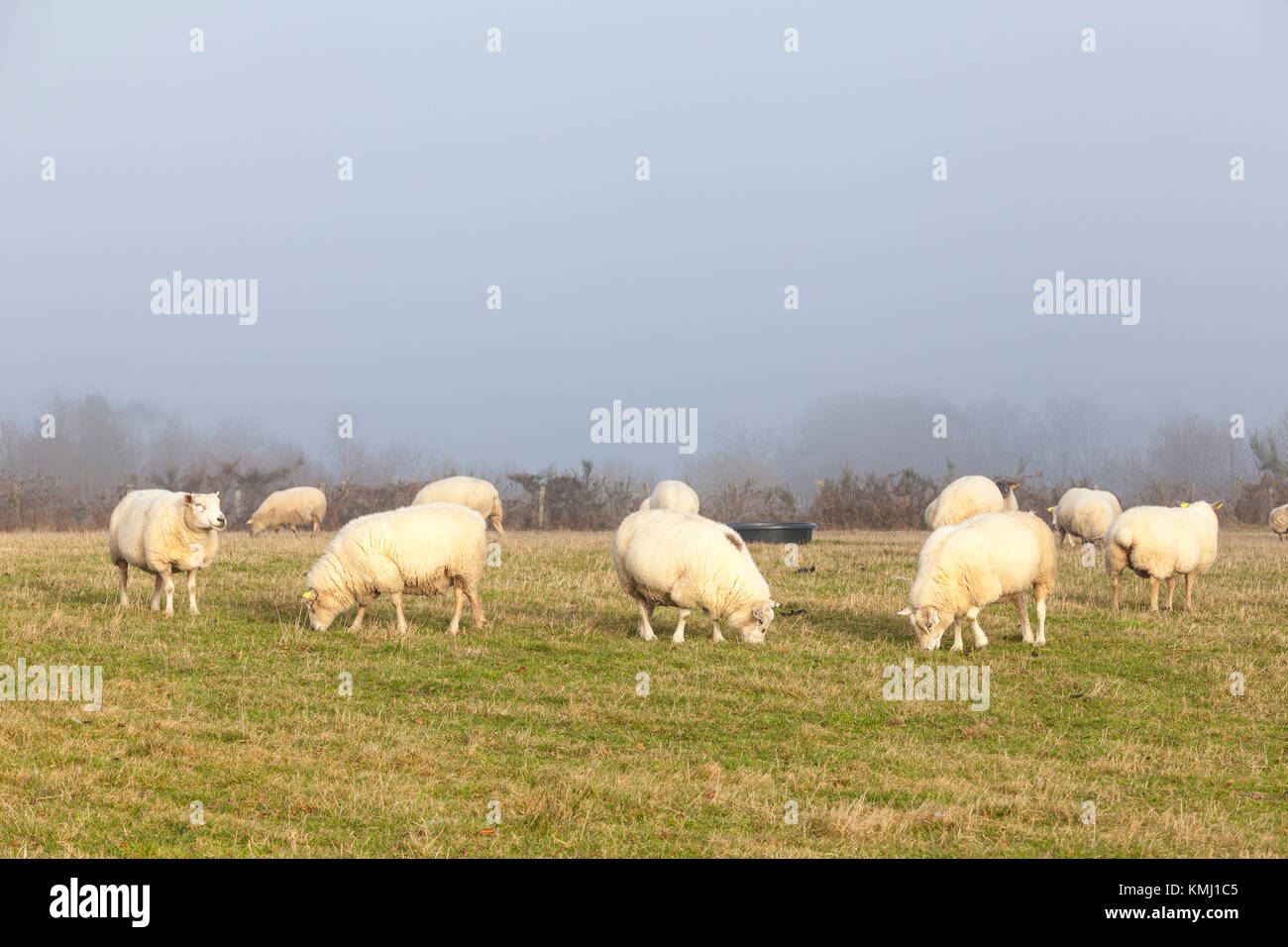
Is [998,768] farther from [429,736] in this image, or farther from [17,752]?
[17,752]

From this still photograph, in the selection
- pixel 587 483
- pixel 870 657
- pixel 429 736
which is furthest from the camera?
pixel 587 483

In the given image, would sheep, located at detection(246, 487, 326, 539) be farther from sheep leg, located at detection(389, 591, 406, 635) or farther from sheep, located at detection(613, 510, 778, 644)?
sheep, located at detection(613, 510, 778, 644)

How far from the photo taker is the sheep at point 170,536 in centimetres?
1614

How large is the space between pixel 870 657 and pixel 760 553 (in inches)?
406

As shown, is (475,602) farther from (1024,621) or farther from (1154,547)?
(1154,547)

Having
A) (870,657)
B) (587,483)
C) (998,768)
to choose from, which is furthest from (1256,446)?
(998,768)

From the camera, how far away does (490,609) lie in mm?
17500

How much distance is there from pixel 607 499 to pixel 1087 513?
16.4 meters

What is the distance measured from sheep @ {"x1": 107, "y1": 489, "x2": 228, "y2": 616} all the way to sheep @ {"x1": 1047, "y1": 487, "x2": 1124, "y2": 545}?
18570mm

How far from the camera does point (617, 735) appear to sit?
11.4 metres
